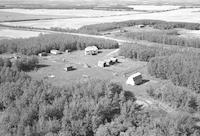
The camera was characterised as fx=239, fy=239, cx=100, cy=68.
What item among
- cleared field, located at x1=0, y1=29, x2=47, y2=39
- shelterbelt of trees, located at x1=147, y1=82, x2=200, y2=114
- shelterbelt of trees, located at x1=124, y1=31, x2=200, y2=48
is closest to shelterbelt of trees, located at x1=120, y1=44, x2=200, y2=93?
shelterbelt of trees, located at x1=147, y1=82, x2=200, y2=114

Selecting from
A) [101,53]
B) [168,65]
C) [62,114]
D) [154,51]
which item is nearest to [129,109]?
[62,114]

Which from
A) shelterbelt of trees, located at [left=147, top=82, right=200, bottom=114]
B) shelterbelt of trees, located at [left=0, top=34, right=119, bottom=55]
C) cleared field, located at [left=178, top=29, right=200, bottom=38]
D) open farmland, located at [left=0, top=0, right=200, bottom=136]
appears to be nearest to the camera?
open farmland, located at [left=0, top=0, right=200, bottom=136]

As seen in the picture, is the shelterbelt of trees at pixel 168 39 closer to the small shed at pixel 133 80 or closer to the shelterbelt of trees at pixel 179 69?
the shelterbelt of trees at pixel 179 69

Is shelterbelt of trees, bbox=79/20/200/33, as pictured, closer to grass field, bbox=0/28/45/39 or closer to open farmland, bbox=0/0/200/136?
grass field, bbox=0/28/45/39

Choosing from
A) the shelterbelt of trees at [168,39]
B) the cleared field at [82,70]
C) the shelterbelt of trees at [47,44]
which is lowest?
the cleared field at [82,70]

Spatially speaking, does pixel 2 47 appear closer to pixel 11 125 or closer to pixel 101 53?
pixel 101 53

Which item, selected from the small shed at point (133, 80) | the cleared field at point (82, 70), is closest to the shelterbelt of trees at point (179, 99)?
the cleared field at point (82, 70)
